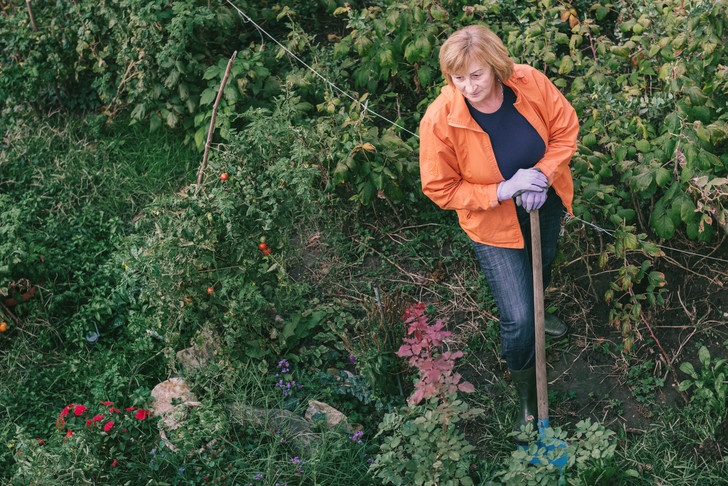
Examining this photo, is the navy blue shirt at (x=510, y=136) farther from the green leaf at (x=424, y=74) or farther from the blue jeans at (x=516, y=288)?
the green leaf at (x=424, y=74)

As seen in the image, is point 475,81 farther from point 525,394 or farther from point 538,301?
point 525,394

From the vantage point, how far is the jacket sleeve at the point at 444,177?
2.81 meters

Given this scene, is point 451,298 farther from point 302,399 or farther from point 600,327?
point 302,399

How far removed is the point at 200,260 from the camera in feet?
10.9

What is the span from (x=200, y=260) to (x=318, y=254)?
3.62ft

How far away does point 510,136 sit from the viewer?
2.84 m

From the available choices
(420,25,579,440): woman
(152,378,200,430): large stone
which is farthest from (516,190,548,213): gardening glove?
(152,378,200,430): large stone

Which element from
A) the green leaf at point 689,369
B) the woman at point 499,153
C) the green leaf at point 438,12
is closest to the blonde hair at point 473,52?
the woman at point 499,153

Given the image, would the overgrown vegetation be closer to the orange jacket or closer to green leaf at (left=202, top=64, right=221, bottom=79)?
green leaf at (left=202, top=64, right=221, bottom=79)

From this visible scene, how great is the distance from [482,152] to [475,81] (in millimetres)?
318

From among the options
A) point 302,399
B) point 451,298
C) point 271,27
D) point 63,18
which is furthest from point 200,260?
point 63,18

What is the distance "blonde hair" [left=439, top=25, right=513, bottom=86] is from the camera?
2602 millimetres

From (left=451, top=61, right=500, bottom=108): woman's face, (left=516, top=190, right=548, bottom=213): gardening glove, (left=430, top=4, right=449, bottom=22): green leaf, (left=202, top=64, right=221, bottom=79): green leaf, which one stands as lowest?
(left=202, top=64, right=221, bottom=79): green leaf

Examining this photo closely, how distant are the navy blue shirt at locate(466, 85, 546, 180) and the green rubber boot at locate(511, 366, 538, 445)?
96cm
